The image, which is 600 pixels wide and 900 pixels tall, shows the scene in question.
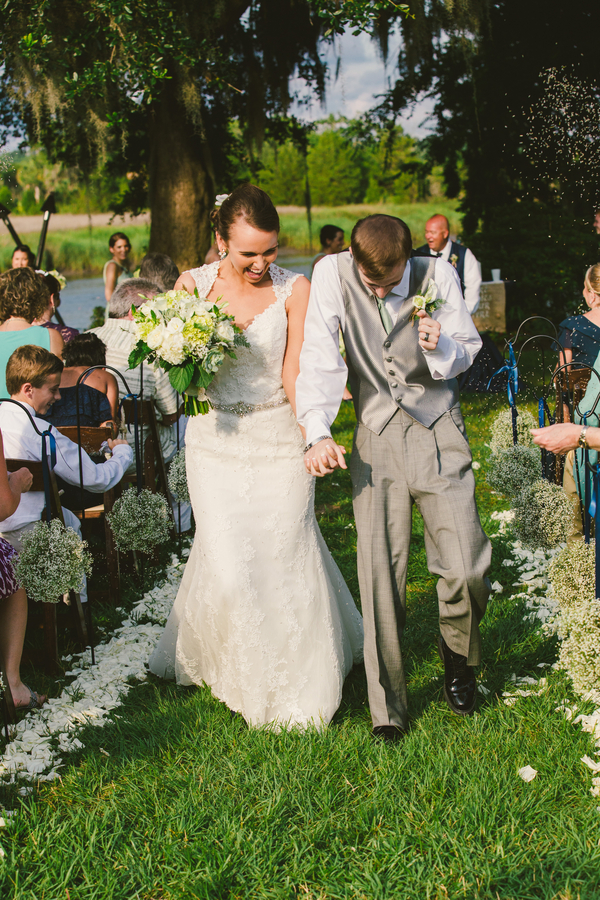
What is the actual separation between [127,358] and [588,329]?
3.26 meters

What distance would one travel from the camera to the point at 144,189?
15031 millimetres

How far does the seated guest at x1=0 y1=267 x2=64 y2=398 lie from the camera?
5.00 m

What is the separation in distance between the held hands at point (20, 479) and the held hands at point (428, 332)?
1.86m

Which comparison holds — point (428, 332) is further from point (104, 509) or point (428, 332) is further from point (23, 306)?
point (23, 306)

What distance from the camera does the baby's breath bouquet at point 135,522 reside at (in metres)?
4.05

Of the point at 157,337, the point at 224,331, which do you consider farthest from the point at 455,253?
the point at 157,337

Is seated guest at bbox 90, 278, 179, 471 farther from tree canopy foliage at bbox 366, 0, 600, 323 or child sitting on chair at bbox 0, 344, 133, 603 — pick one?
tree canopy foliage at bbox 366, 0, 600, 323

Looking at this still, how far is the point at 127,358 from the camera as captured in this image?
5.95m

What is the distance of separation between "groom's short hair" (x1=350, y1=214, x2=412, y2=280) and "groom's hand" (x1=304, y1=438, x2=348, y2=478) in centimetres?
65

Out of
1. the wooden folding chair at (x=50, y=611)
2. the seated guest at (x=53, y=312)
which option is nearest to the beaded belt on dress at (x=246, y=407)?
the wooden folding chair at (x=50, y=611)

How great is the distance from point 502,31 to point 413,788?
14.1 meters

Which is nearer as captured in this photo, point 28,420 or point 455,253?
point 28,420

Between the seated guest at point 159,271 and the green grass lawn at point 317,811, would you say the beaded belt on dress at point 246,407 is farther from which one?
the seated guest at point 159,271

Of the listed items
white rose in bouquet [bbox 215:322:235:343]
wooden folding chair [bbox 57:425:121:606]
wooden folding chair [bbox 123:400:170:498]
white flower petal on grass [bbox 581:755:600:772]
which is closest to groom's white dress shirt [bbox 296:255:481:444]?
white rose in bouquet [bbox 215:322:235:343]
